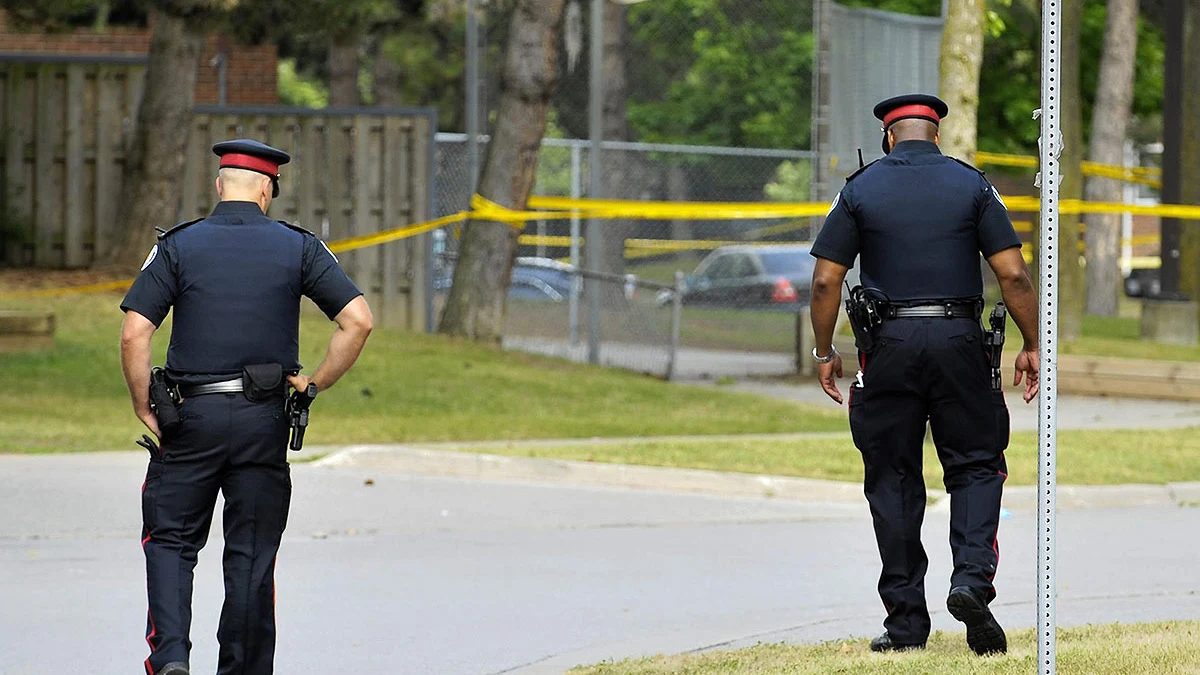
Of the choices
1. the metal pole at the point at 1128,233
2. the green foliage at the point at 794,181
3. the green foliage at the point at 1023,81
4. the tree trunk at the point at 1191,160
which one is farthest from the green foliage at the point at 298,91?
the tree trunk at the point at 1191,160

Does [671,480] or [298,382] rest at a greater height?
[298,382]

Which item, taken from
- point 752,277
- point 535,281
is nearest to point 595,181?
point 535,281

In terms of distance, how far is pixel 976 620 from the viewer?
588cm

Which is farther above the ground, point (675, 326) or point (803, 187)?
point (803, 187)

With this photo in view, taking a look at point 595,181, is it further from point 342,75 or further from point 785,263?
point 342,75

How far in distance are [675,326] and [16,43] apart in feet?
52.7

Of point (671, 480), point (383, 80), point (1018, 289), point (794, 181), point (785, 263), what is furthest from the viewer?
point (383, 80)

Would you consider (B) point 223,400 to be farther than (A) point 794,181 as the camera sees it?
No

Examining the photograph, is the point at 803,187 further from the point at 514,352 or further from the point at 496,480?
the point at 496,480

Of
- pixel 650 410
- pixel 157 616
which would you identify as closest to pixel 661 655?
pixel 157 616

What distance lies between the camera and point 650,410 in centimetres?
1530

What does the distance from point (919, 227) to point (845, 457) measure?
6.08 m

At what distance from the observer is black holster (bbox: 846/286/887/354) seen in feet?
19.9

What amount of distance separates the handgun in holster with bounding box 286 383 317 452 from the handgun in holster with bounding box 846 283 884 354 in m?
1.88
